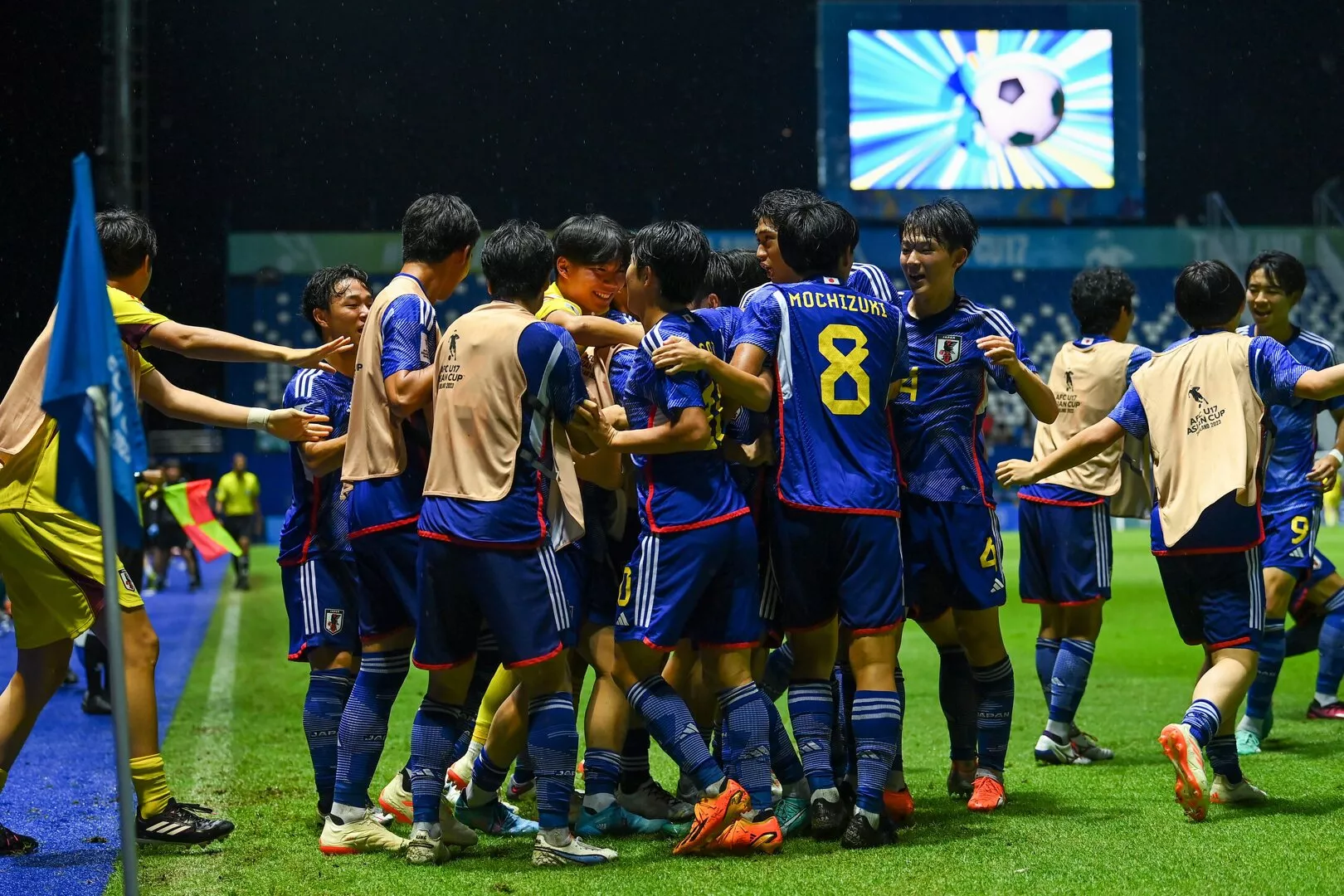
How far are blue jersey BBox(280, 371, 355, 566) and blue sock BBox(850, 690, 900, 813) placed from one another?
1.92m

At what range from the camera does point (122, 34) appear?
1581 cm

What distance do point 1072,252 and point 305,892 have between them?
32510 millimetres

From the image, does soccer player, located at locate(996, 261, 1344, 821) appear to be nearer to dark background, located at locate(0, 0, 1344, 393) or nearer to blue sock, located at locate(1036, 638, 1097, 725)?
blue sock, located at locate(1036, 638, 1097, 725)

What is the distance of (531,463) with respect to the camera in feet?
13.6

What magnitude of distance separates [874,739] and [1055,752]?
2047 millimetres

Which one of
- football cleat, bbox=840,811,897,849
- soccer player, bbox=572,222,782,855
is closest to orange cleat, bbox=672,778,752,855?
soccer player, bbox=572,222,782,855

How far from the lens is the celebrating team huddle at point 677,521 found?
416cm

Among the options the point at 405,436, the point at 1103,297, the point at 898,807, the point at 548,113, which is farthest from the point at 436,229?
the point at 548,113

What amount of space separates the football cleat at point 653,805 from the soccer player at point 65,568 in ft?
4.49

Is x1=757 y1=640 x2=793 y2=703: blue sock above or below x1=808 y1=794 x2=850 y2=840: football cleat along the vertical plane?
above

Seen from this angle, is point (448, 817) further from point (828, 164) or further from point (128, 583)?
point (828, 164)

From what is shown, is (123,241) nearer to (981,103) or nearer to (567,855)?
(567,855)

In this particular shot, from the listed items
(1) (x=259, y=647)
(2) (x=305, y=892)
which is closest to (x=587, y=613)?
(2) (x=305, y=892)

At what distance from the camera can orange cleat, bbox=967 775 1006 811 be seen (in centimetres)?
492
